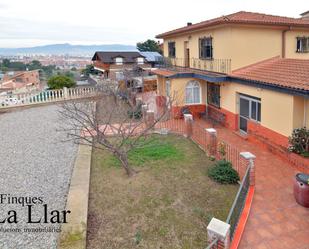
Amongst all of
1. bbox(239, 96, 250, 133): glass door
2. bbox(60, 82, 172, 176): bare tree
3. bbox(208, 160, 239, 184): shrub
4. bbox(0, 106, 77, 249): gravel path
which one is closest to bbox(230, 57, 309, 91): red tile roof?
bbox(239, 96, 250, 133): glass door

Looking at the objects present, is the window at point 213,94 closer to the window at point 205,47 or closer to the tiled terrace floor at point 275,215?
the window at point 205,47

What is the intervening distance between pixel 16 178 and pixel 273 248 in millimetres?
8821

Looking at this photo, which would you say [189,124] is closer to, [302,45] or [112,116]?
[112,116]

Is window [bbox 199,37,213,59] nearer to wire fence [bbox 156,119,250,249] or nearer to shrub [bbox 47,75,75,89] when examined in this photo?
wire fence [bbox 156,119,250,249]

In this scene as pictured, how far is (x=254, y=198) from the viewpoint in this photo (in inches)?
329

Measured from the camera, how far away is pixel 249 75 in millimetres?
14320

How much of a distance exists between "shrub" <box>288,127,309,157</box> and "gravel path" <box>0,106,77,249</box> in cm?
888

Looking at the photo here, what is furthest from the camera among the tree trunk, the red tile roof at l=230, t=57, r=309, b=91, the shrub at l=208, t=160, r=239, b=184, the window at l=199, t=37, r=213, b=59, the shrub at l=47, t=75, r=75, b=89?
the shrub at l=47, t=75, r=75, b=89

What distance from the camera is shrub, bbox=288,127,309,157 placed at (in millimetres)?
10492

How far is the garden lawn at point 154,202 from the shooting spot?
21.9ft

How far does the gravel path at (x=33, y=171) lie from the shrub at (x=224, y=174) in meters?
5.21

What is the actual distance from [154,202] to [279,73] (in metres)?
9.22

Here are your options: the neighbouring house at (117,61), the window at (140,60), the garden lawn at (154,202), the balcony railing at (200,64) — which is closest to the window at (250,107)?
the balcony railing at (200,64)

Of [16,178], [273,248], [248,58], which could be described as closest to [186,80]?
[248,58]
